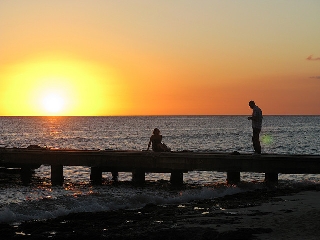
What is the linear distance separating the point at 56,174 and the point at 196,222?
1528cm

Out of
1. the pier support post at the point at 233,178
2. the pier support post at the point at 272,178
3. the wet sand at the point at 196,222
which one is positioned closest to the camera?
the wet sand at the point at 196,222

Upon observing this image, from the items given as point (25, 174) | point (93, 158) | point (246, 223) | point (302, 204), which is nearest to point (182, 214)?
point (246, 223)

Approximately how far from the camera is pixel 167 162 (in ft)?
84.0

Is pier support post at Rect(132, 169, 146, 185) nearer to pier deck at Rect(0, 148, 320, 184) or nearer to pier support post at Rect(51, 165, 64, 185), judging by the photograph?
pier deck at Rect(0, 148, 320, 184)

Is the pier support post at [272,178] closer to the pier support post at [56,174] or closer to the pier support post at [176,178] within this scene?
the pier support post at [176,178]

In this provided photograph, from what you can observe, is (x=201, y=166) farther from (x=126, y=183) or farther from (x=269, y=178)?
(x=126, y=183)

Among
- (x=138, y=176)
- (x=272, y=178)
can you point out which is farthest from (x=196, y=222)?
(x=138, y=176)

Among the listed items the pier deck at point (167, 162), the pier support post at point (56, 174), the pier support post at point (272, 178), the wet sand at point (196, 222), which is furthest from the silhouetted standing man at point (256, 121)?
the pier support post at point (56, 174)

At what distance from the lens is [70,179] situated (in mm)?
33375

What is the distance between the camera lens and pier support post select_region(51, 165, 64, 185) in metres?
28.6

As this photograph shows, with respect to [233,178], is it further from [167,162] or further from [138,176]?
[138,176]

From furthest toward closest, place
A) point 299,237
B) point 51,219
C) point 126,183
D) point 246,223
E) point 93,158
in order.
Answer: point 126,183
point 93,158
point 51,219
point 246,223
point 299,237

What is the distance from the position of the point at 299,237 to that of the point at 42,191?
682 inches

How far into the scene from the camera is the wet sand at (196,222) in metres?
13.3
